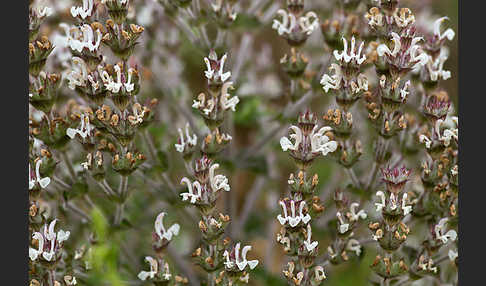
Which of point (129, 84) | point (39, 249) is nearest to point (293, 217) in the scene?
point (129, 84)

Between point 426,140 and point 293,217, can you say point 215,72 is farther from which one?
point 426,140

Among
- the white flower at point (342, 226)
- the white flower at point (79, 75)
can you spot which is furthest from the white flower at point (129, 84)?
the white flower at point (342, 226)

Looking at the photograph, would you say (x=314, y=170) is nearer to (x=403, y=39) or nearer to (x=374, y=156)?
(x=374, y=156)

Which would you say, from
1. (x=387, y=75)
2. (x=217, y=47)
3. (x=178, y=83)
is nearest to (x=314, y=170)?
(x=178, y=83)

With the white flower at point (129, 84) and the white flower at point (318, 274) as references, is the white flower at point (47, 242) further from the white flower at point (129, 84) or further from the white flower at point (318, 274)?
the white flower at point (318, 274)

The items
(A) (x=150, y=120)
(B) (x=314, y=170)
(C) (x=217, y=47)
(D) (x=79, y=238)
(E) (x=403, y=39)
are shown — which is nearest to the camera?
(E) (x=403, y=39)
